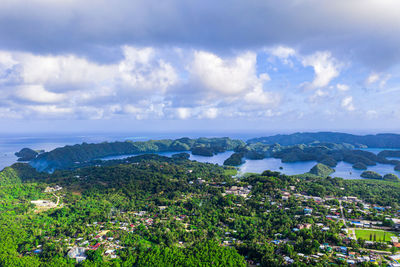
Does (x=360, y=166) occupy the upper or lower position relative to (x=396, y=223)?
lower

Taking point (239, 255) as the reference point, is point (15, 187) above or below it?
above

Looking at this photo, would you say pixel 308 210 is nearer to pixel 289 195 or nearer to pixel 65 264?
pixel 289 195

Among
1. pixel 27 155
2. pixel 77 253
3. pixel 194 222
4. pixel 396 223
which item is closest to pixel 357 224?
pixel 396 223

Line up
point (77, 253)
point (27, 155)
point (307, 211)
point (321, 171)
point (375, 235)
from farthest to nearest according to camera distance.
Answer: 1. point (27, 155)
2. point (321, 171)
3. point (307, 211)
4. point (375, 235)
5. point (77, 253)

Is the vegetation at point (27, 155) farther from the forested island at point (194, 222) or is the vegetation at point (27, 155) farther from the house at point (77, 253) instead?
the house at point (77, 253)

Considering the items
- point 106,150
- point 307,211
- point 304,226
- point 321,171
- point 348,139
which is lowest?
point 304,226

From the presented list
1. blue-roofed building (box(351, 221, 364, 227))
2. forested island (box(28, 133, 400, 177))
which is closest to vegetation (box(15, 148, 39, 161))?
forested island (box(28, 133, 400, 177))

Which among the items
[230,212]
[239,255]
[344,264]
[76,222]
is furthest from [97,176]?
[344,264]

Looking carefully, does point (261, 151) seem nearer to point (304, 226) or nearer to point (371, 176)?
point (371, 176)

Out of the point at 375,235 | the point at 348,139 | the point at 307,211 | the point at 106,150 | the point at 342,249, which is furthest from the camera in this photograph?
the point at 348,139
